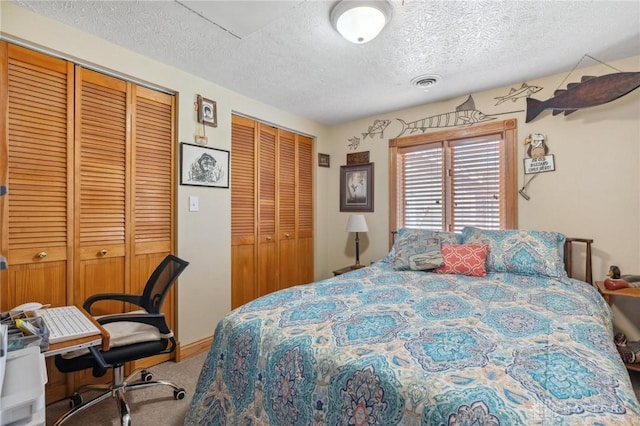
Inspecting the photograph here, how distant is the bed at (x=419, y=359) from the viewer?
0.85m

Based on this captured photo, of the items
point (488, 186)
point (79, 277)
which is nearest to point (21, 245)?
point (79, 277)

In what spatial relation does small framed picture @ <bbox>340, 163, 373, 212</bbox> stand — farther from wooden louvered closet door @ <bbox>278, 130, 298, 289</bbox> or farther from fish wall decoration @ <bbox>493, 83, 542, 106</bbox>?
fish wall decoration @ <bbox>493, 83, 542, 106</bbox>

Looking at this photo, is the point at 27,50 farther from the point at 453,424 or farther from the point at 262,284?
the point at 453,424

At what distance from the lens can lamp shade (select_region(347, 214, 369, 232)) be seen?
3439 mm

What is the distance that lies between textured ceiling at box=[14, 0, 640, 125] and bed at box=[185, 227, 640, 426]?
1.63 m

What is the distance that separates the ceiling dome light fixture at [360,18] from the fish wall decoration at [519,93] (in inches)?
66.7

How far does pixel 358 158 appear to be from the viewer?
3.80 m

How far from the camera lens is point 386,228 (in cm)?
356

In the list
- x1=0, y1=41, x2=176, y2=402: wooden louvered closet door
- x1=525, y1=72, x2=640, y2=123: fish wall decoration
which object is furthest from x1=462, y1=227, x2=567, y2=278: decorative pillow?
x1=0, y1=41, x2=176, y2=402: wooden louvered closet door

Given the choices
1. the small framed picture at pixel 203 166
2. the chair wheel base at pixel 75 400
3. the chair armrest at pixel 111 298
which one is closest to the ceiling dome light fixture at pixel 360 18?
the small framed picture at pixel 203 166

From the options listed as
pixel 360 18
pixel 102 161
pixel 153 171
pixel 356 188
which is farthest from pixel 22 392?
pixel 356 188

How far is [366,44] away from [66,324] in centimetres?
236

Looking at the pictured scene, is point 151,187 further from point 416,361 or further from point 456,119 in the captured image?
point 456,119

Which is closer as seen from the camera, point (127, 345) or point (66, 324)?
point (66, 324)
